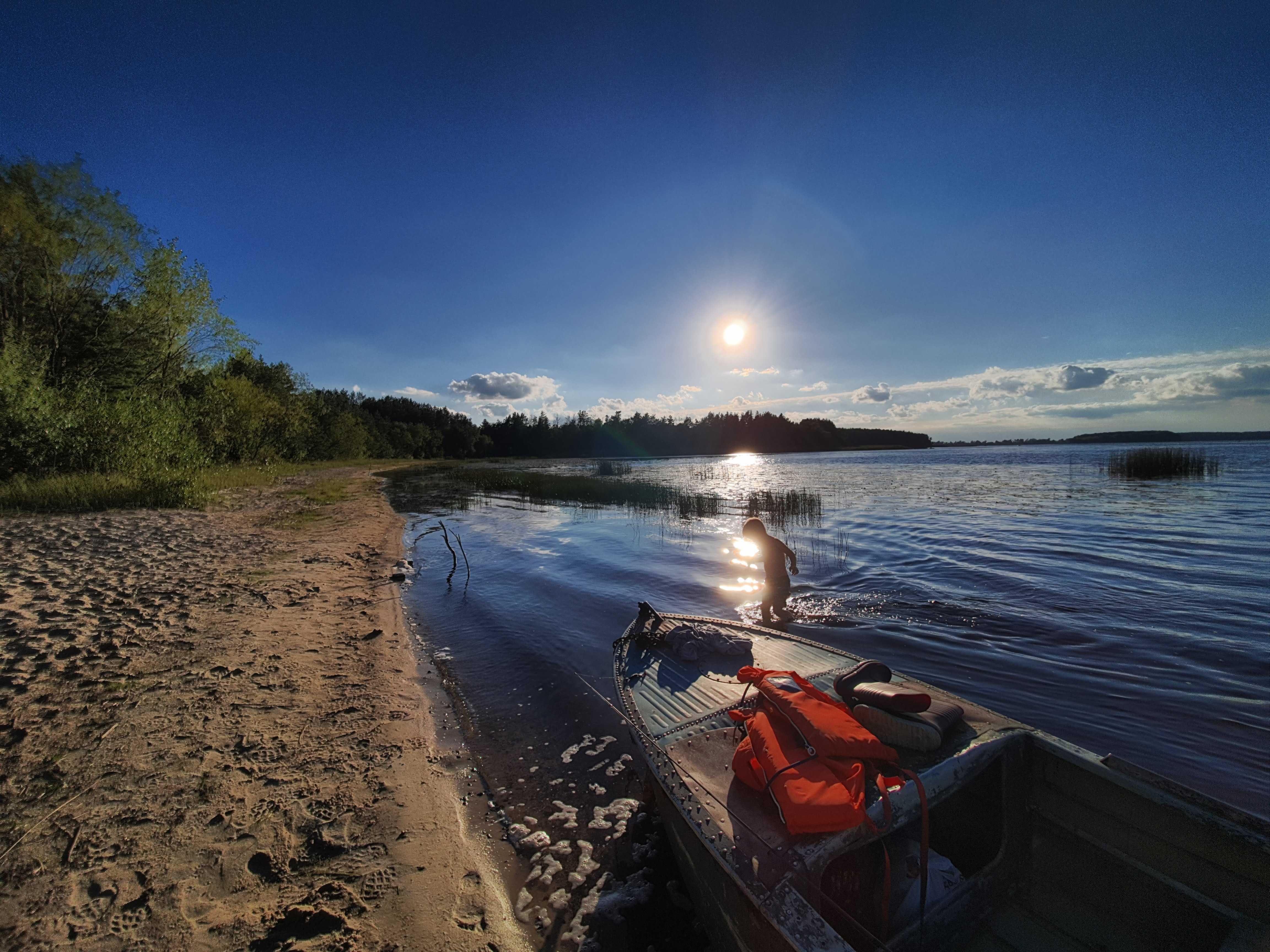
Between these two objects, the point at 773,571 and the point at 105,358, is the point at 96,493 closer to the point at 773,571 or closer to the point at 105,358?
the point at 105,358

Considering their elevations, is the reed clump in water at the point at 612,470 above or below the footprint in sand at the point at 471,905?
above

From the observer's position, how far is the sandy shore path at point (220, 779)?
305 cm

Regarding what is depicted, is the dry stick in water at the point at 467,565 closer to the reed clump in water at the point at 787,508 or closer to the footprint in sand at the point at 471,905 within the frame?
the footprint in sand at the point at 471,905

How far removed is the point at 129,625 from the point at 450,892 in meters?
6.48

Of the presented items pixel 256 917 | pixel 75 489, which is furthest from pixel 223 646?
pixel 75 489

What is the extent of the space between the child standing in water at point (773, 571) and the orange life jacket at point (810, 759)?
18.5ft

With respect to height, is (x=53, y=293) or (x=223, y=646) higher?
(x=53, y=293)

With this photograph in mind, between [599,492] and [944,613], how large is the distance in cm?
2264

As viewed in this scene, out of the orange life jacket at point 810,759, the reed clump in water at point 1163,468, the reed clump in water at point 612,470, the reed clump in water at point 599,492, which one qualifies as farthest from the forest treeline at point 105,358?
the reed clump in water at point 1163,468

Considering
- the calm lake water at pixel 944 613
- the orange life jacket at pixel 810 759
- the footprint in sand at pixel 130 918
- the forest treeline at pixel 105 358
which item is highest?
the forest treeline at pixel 105 358

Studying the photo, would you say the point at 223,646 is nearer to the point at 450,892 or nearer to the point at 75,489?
the point at 450,892

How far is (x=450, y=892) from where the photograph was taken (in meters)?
3.46

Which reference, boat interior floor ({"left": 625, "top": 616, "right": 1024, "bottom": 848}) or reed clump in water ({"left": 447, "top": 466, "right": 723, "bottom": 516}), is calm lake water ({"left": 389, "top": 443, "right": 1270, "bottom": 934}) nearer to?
boat interior floor ({"left": 625, "top": 616, "right": 1024, "bottom": 848})

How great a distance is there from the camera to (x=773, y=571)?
9539 millimetres
